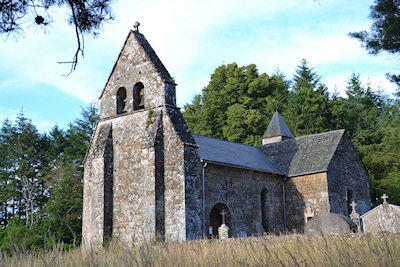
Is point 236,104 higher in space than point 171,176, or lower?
higher

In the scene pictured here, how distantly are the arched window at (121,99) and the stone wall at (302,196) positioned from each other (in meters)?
10.5

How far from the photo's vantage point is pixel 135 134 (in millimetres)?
20016

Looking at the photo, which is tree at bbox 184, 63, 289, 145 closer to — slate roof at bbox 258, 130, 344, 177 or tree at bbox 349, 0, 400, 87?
slate roof at bbox 258, 130, 344, 177

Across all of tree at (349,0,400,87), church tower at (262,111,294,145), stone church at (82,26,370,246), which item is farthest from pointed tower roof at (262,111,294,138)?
tree at (349,0,400,87)

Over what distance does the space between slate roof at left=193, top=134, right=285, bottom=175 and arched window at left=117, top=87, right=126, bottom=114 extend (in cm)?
405

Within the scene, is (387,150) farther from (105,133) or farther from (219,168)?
(105,133)

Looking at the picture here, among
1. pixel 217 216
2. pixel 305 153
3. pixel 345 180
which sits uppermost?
pixel 305 153

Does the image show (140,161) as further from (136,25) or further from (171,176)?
(136,25)

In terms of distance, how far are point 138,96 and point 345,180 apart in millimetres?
12841

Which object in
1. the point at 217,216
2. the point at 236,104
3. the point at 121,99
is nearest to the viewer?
the point at 217,216

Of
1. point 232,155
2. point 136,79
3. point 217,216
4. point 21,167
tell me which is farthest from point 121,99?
point 21,167

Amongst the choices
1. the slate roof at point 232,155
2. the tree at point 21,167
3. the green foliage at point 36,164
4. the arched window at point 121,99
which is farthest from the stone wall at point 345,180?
the tree at point 21,167

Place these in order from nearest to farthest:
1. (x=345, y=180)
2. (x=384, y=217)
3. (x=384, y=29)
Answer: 1. (x=384, y=29)
2. (x=384, y=217)
3. (x=345, y=180)

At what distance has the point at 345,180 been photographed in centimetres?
2547
